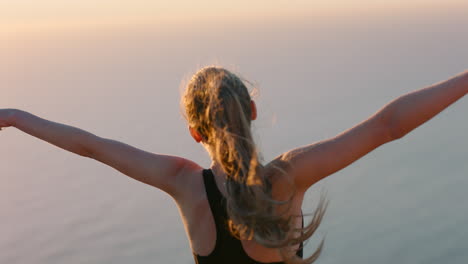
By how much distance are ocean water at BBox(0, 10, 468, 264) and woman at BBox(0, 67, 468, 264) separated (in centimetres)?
12

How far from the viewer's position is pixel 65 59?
34312mm

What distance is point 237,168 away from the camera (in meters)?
2.22

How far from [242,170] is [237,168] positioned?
→ 0.03 m

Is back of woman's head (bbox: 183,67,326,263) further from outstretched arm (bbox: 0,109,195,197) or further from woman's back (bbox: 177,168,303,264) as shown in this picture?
outstretched arm (bbox: 0,109,195,197)

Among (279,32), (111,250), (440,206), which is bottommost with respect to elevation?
(440,206)

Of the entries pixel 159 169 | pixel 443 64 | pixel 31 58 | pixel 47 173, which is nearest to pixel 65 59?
pixel 31 58

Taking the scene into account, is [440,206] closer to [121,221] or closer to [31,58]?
[121,221]

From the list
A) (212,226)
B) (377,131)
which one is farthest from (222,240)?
(377,131)

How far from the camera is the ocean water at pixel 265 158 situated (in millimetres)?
10758

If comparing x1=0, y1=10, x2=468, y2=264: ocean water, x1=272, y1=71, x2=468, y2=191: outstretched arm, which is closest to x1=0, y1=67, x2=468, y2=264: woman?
x1=272, y1=71, x2=468, y2=191: outstretched arm

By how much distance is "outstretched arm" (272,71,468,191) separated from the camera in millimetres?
1997

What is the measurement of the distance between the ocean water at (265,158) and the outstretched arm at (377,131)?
197 mm

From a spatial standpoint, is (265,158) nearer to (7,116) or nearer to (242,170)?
(242,170)

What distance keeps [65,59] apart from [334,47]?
12307mm
